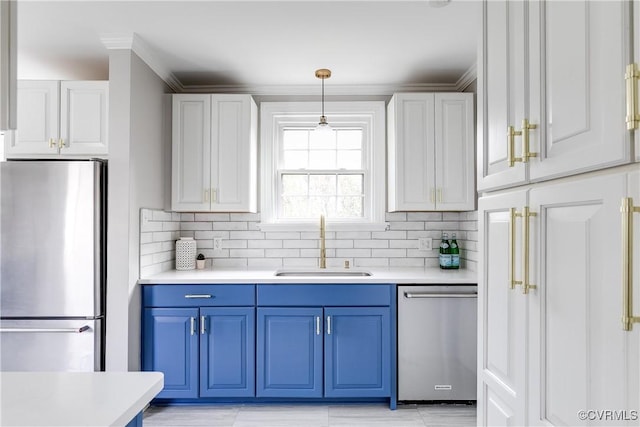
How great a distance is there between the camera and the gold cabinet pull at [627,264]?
72cm

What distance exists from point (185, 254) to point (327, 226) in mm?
1187

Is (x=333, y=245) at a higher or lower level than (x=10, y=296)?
higher

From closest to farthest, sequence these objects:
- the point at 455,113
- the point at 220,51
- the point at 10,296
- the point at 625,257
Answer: the point at 625,257, the point at 10,296, the point at 220,51, the point at 455,113

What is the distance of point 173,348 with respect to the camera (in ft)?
9.58

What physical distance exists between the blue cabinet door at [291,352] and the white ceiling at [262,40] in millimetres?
1760

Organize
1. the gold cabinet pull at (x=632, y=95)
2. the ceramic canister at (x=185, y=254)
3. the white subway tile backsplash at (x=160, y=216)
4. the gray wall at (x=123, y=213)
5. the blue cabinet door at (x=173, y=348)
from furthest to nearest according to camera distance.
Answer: the ceramic canister at (x=185, y=254) < the white subway tile backsplash at (x=160, y=216) < the blue cabinet door at (x=173, y=348) < the gray wall at (x=123, y=213) < the gold cabinet pull at (x=632, y=95)

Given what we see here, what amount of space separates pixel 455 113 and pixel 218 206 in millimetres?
1961

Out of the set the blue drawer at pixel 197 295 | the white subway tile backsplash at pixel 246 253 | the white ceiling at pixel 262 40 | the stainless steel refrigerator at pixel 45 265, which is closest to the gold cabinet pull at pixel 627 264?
the white ceiling at pixel 262 40

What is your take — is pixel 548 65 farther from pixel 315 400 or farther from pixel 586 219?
pixel 315 400

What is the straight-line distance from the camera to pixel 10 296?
8.46 ft

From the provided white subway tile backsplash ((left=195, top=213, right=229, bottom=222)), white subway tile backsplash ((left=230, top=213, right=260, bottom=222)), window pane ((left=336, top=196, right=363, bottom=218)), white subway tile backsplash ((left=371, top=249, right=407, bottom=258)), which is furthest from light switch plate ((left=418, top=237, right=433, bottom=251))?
white subway tile backsplash ((left=195, top=213, right=229, bottom=222))

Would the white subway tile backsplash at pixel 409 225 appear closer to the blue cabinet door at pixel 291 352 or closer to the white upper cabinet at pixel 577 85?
the blue cabinet door at pixel 291 352

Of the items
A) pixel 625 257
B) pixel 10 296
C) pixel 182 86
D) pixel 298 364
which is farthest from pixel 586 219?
pixel 182 86

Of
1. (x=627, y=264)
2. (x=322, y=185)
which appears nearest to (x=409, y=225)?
(x=322, y=185)
